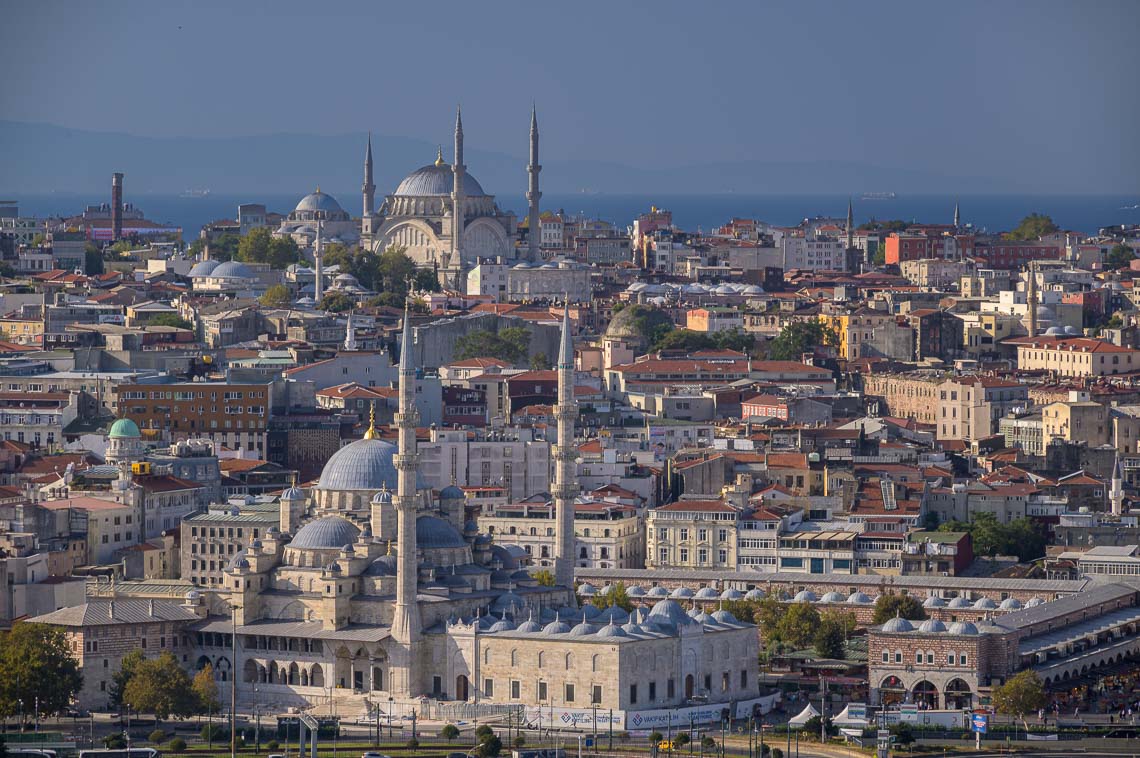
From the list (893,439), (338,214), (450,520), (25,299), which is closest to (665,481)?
(893,439)

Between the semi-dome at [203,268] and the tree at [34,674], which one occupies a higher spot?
the semi-dome at [203,268]

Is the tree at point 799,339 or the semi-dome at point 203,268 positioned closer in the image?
the tree at point 799,339

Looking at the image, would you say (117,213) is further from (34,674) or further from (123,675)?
(34,674)

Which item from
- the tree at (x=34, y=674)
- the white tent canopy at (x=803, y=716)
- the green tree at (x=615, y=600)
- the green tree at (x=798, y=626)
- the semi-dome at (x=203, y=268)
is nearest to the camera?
the white tent canopy at (x=803, y=716)

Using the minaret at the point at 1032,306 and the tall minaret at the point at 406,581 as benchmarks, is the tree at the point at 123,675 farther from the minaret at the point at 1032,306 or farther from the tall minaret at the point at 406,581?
the minaret at the point at 1032,306

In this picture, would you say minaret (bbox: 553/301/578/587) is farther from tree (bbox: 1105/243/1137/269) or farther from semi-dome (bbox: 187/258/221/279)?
tree (bbox: 1105/243/1137/269)

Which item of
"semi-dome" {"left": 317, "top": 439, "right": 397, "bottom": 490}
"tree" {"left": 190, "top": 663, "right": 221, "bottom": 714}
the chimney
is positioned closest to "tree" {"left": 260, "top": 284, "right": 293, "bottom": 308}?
"semi-dome" {"left": 317, "top": 439, "right": 397, "bottom": 490}

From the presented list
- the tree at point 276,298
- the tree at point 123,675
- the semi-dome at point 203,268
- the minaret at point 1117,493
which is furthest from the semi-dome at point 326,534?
the semi-dome at point 203,268
